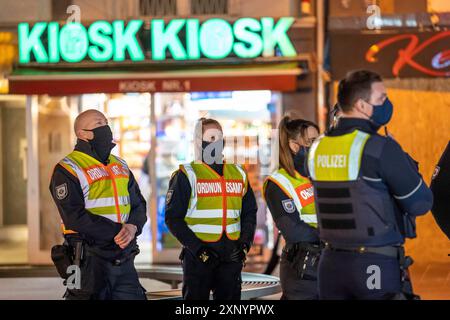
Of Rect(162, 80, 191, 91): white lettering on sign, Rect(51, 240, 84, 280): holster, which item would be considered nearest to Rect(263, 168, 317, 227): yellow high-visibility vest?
Rect(51, 240, 84, 280): holster

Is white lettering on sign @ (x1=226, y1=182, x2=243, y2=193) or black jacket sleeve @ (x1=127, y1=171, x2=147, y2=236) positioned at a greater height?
white lettering on sign @ (x1=226, y1=182, x2=243, y2=193)

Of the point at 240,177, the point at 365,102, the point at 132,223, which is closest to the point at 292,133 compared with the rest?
the point at 240,177

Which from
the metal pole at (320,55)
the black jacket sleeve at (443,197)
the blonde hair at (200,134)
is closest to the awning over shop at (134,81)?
the metal pole at (320,55)

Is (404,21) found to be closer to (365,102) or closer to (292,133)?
(292,133)

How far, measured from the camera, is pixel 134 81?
554 inches

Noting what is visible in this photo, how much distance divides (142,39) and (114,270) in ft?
27.5

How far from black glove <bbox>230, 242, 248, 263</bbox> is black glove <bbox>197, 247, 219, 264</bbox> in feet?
0.40

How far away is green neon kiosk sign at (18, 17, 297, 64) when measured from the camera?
1424 centimetres

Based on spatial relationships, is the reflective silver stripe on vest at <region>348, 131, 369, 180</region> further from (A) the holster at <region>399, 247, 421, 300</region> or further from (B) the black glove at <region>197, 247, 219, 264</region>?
(B) the black glove at <region>197, 247, 219, 264</region>

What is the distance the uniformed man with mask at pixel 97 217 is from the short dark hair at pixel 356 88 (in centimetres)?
214

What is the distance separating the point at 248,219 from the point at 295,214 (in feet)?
1.56

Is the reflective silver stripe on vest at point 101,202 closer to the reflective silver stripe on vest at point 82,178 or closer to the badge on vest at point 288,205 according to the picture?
the reflective silver stripe on vest at point 82,178

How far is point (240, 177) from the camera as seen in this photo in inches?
287
